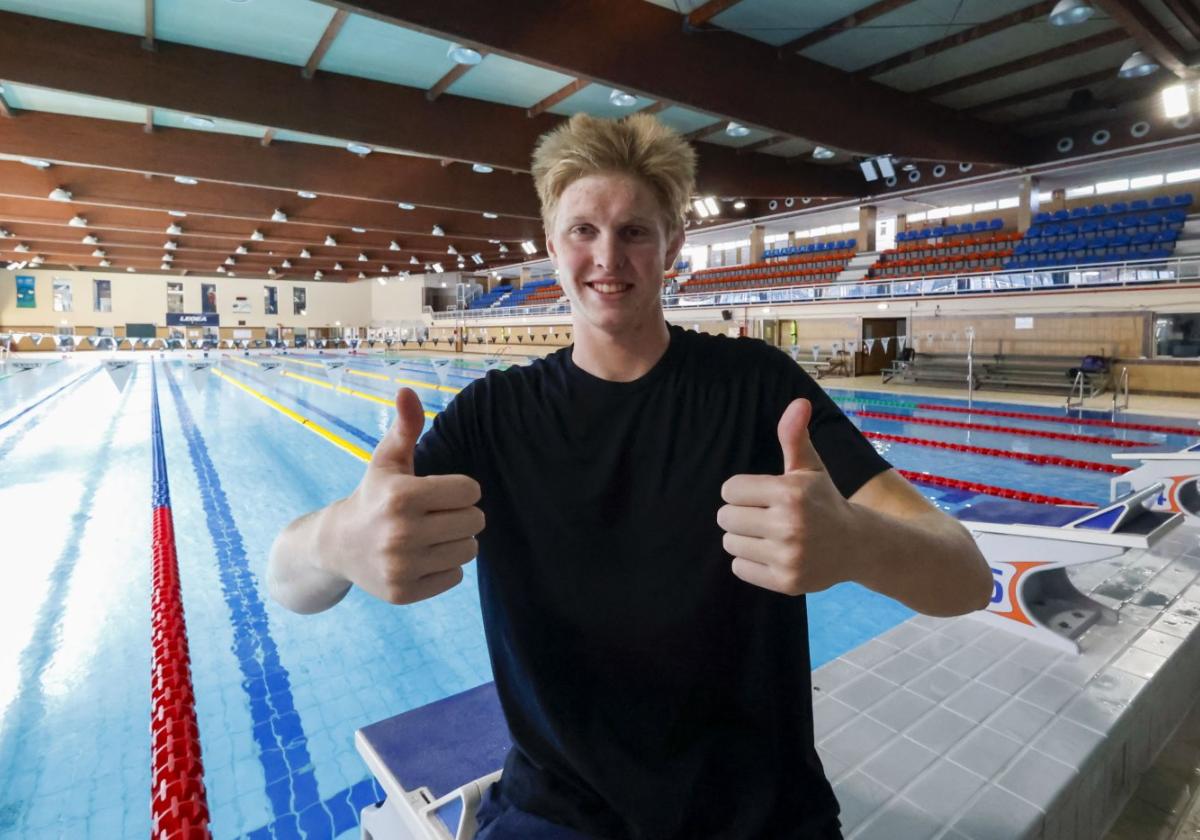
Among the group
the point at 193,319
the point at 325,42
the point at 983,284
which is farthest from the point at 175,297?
the point at 983,284

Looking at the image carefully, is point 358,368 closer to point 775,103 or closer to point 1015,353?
point 775,103

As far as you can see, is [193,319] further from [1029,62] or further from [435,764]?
[435,764]

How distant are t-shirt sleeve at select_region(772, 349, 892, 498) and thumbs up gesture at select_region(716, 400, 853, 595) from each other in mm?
343

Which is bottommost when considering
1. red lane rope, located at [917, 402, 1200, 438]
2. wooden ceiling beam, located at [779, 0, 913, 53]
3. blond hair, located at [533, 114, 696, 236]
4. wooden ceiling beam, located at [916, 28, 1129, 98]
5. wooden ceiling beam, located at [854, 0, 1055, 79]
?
red lane rope, located at [917, 402, 1200, 438]

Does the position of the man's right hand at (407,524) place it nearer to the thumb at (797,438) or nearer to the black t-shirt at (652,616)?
the black t-shirt at (652,616)

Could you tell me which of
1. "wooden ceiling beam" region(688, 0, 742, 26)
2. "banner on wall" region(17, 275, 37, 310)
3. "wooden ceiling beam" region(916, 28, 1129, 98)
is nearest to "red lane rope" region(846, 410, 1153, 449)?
"wooden ceiling beam" region(916, 28, 1129, 98)

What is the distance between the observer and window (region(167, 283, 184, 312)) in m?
34.1

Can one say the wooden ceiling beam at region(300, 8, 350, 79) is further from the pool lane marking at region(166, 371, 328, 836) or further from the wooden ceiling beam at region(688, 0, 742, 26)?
the pool lane marking at region(166, 371, 328, 836)

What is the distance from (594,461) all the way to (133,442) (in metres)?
9.70

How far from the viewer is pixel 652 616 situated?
1.10m

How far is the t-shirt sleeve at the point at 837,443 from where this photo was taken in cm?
116

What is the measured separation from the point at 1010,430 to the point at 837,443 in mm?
8794

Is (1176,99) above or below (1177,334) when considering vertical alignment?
above

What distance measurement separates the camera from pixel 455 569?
88cm
